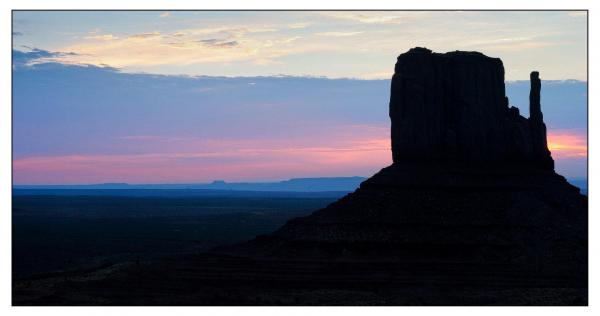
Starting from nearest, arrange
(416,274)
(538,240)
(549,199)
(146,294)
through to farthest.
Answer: (146,294) < (416,274) < (538,240) < (549,199)

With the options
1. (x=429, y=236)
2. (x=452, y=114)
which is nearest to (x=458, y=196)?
(x=429, y=236)

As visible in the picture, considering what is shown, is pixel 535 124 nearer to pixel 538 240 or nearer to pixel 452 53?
pixel 452 53

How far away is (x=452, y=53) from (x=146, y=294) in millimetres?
45113

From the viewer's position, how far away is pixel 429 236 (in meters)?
107

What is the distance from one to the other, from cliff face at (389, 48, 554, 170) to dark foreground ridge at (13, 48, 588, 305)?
12 centimetres

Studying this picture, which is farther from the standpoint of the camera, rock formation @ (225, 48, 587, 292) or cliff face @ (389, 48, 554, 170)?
cliff face @ (389, 48, 554, 170)

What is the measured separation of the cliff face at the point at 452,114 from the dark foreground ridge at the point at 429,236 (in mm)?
115

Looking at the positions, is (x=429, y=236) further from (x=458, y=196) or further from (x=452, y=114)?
(x=452, y=114)

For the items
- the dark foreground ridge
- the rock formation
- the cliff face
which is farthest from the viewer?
the cliff face

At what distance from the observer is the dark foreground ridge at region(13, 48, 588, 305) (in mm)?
90688

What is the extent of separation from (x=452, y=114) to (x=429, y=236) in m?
17.3

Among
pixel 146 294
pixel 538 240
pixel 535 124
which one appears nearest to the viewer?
pixel 146 294
